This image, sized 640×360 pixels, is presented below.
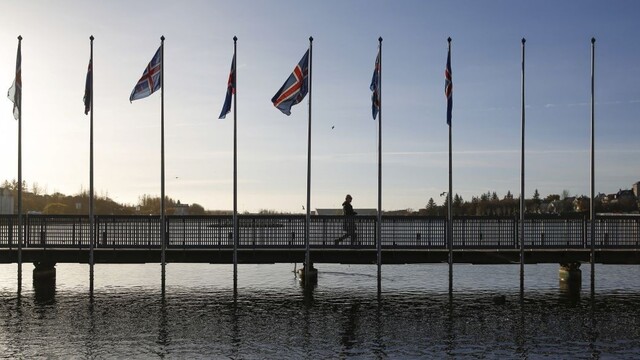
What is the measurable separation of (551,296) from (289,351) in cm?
1467

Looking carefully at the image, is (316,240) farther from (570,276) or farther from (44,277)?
(44,277)

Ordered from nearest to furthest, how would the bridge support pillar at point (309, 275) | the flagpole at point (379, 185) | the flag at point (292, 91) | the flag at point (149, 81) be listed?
the flag at point (292, 91) → the flag at point (149, 81) → the flagpole at point (379, 185) → the bridge support pillar at point (309, 275)

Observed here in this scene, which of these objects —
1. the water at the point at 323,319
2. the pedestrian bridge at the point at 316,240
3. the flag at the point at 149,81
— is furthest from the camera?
the pedestrian bridge at the point at 316,240

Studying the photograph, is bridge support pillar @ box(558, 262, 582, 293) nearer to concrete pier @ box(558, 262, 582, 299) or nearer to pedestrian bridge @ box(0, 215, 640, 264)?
concrete pier @ box(558, 262, 582, 299)

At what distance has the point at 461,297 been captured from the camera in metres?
27.6

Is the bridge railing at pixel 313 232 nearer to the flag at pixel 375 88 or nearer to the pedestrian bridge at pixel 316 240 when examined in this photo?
the pedestrian bridge at pixel 316 240

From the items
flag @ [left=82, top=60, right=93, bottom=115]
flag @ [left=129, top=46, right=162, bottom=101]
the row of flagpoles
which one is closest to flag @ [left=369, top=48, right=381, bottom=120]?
the row of flagpoles

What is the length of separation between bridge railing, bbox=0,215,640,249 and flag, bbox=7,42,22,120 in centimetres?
488

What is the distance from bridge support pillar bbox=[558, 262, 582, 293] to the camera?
31.7 meters

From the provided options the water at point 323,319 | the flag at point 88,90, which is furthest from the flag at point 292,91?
the flag at point 88,90

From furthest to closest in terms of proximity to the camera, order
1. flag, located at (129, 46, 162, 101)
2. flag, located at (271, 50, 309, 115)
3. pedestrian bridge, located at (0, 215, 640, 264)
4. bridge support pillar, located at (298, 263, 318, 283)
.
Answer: bridge support pillar, located at (298, 263, 318, 283) → pedestrian bridge, located at (0, 215, 640, 264) → flag, located at (129, 46, 162, 101) → flag, located at (271, 50, 309, 115)

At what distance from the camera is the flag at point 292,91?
2888 centimetres

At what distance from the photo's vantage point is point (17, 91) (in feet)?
104

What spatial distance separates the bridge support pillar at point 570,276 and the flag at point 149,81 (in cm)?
1991
